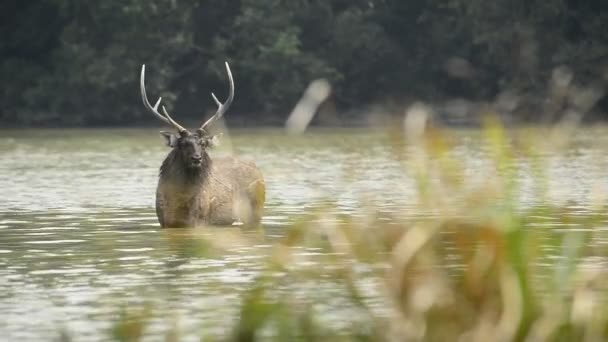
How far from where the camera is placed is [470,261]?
7.79 m

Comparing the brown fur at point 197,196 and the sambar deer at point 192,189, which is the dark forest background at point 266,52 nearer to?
the brown fur at point 197,196

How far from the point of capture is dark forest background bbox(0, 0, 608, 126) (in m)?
54.1

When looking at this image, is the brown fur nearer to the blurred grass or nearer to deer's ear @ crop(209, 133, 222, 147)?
deer's ear @ crop(209, 133, 222, 147)

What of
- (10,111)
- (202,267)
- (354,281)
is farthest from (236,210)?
(10,111)

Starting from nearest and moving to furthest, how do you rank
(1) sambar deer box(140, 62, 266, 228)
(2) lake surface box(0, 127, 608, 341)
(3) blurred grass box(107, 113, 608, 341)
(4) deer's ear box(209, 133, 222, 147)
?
(3) blurred grass box(107, 113, 608, 341)
(2) lake surface box(0, 127, 608, 341)
(1) sambar deer box(140, 62, 266, 228)
(4) deer's ear box(209, 133, 222, 147)

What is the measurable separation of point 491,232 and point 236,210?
981cm

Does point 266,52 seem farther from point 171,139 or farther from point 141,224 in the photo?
point 171,139

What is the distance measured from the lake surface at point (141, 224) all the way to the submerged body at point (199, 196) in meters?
0.26

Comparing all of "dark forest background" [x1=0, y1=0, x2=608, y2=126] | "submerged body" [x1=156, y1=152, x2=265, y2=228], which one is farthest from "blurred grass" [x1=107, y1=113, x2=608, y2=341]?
"dark forest background" [x1=0, y1=0, x2=608, y2=126]

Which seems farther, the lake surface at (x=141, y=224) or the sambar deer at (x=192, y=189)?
the sambar deer at (x=192, y=189)

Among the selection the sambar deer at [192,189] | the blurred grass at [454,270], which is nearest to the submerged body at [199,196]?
the sambar deer at [192,189]

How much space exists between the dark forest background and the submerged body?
3550 cm

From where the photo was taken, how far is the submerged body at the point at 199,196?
55.4ft

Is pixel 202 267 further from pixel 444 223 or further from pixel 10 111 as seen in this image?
pixel 10 111
